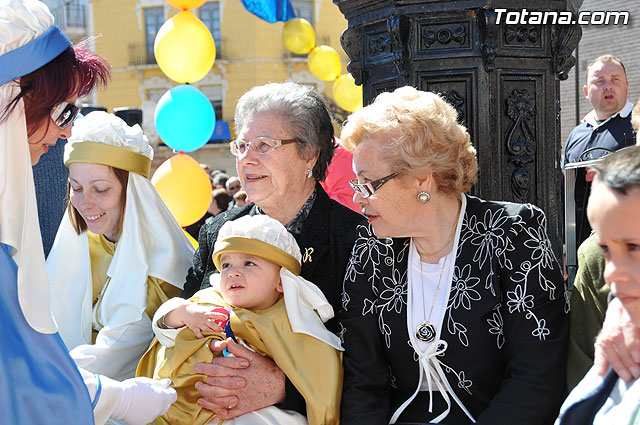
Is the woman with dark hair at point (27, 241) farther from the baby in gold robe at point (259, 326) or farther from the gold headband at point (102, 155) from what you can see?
the gold headband at point (102, 155)

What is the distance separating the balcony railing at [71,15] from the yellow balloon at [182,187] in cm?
2611

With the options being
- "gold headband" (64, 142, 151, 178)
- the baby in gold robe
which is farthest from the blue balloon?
the baby in gold robe

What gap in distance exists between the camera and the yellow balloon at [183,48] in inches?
219

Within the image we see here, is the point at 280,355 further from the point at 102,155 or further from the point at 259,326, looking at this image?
the point at 102,155

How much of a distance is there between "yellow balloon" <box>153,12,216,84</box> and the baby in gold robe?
306 cm

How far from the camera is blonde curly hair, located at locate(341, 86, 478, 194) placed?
260 centimetres

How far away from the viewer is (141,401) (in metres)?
2.36

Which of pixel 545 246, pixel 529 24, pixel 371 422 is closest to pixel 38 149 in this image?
pixel 371 422

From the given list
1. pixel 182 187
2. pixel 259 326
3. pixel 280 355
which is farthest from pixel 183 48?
pixel 280 355

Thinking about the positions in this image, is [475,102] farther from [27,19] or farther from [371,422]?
[27,19]

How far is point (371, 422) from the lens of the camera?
101 inches

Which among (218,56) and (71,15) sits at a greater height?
(71,15)

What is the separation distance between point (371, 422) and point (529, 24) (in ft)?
6.02

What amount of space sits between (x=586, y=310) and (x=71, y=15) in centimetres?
3048
